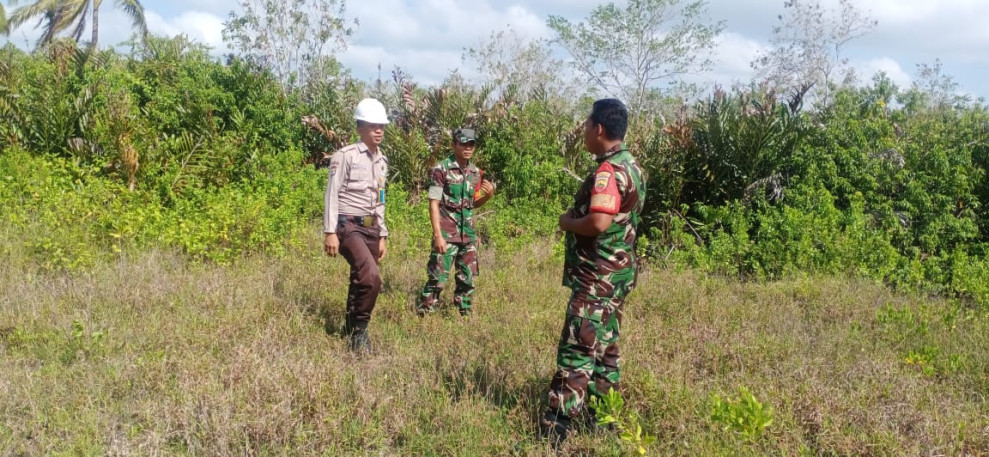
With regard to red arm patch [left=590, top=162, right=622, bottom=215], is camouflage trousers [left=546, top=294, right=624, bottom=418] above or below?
below

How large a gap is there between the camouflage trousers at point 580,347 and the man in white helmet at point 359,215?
1695 millimetres

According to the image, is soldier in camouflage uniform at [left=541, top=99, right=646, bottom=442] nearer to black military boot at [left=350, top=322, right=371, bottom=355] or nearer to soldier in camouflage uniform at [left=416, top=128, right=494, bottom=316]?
black military boot at [left=350, top=322, right=371, bottom=355]

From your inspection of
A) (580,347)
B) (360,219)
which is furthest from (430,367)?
(580,347)

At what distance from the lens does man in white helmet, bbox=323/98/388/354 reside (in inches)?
175

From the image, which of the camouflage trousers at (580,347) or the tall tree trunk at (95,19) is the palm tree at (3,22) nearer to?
Result: the tall tree trunk at (95,19)

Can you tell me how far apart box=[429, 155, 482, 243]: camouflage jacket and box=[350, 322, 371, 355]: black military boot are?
1080 mm

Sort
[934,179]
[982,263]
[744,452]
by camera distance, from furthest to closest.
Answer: [934,179] < [982,263] < [744,452]

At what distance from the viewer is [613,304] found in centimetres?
319

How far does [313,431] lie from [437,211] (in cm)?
224

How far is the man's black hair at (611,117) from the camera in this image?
3082 millimetres

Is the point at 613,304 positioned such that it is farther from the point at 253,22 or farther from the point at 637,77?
the point at 637,77

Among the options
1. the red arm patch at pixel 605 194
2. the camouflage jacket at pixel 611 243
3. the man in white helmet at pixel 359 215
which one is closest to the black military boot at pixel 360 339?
the man in white helmet at pixel 359 215

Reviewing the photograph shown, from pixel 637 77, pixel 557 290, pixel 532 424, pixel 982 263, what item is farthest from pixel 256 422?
pixel 637 77

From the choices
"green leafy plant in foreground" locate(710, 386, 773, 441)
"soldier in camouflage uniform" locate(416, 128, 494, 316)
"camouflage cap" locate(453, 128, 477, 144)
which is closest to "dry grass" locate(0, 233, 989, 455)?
"soldier in camouflage uniform" locate(416, 128, 494, 316)
